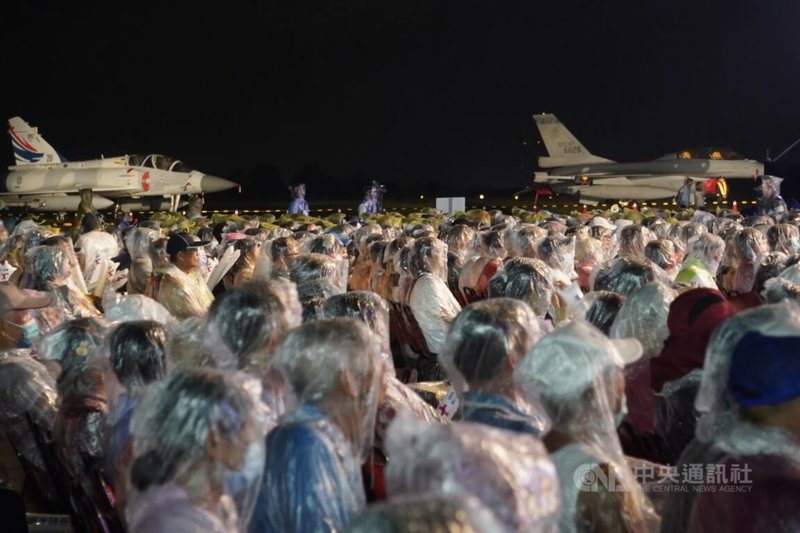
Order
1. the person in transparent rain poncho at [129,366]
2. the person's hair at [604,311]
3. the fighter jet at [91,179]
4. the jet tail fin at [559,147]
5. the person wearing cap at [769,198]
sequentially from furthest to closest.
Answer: the jet tail fin at [559,147] → the fighter jet at [91,179] → the person wearing cap at [769,198] → the person's hair at [604,311] → the person in transparent rain poncho at [129,366]

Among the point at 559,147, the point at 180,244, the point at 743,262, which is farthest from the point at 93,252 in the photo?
the point at 559,147

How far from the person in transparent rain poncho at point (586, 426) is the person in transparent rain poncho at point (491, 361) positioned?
342mm

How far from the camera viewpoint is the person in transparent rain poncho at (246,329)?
12.4 feet

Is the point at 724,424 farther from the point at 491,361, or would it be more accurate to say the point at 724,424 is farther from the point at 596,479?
the point at 491,361

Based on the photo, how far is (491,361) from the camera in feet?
11.3

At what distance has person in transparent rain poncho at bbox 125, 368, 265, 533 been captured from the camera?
2.35 meters

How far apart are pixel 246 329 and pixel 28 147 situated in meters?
31.7

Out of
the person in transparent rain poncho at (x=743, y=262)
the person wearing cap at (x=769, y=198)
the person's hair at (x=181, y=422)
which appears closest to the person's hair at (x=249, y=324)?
the person's hair at (x=181, y=422)

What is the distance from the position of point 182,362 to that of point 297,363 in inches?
Answer: 53.7

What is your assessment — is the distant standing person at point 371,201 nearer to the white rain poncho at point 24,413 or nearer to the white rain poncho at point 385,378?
the white rain poncho at point 385,378

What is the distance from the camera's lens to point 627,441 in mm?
4012

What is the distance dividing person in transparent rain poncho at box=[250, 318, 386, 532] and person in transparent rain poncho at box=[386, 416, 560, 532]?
48 cm

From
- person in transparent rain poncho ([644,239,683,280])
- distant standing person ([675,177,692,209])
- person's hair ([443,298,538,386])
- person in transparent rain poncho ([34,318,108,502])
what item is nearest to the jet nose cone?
distant standing person ([675,177,692,209])

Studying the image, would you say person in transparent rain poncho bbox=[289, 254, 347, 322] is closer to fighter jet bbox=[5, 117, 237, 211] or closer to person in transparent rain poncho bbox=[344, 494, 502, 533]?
person in transparent rain poncho bbox=[344, 494, 502, 533]
